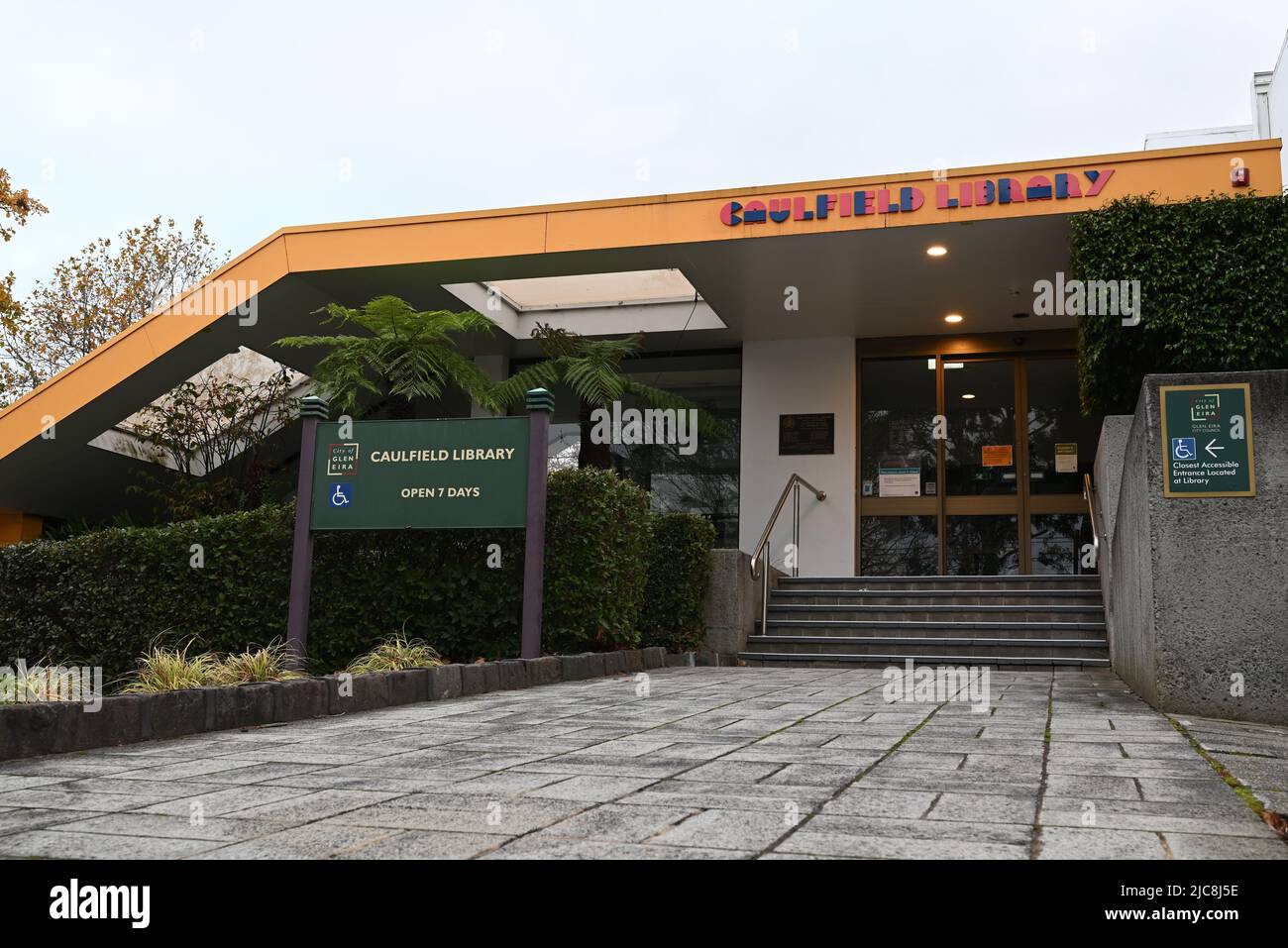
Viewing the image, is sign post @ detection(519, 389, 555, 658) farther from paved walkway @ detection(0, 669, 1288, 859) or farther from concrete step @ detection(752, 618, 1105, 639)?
concrete step @ detection(752, 618, 1105, 639)

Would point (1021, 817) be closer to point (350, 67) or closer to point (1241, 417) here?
point (1241, 417)

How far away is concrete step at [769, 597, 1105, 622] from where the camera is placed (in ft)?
34.0

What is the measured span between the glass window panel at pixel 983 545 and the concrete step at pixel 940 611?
3192 mm

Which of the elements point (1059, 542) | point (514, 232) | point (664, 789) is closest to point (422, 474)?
point (664, 789)

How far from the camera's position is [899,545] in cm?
1437

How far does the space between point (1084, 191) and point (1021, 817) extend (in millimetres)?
8938

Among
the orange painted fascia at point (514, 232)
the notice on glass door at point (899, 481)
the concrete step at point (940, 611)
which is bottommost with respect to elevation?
the concrete step at point (940, 611)

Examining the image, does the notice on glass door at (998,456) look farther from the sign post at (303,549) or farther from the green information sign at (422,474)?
the sign post at (303,549)

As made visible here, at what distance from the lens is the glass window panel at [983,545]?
13.9 metres

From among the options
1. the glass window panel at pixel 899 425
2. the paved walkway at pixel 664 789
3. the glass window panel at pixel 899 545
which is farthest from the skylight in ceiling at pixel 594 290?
the paved walkway at pixel 664 789

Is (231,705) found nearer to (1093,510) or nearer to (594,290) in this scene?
(1093,510)

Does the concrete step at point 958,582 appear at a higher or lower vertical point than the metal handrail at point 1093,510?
lower
